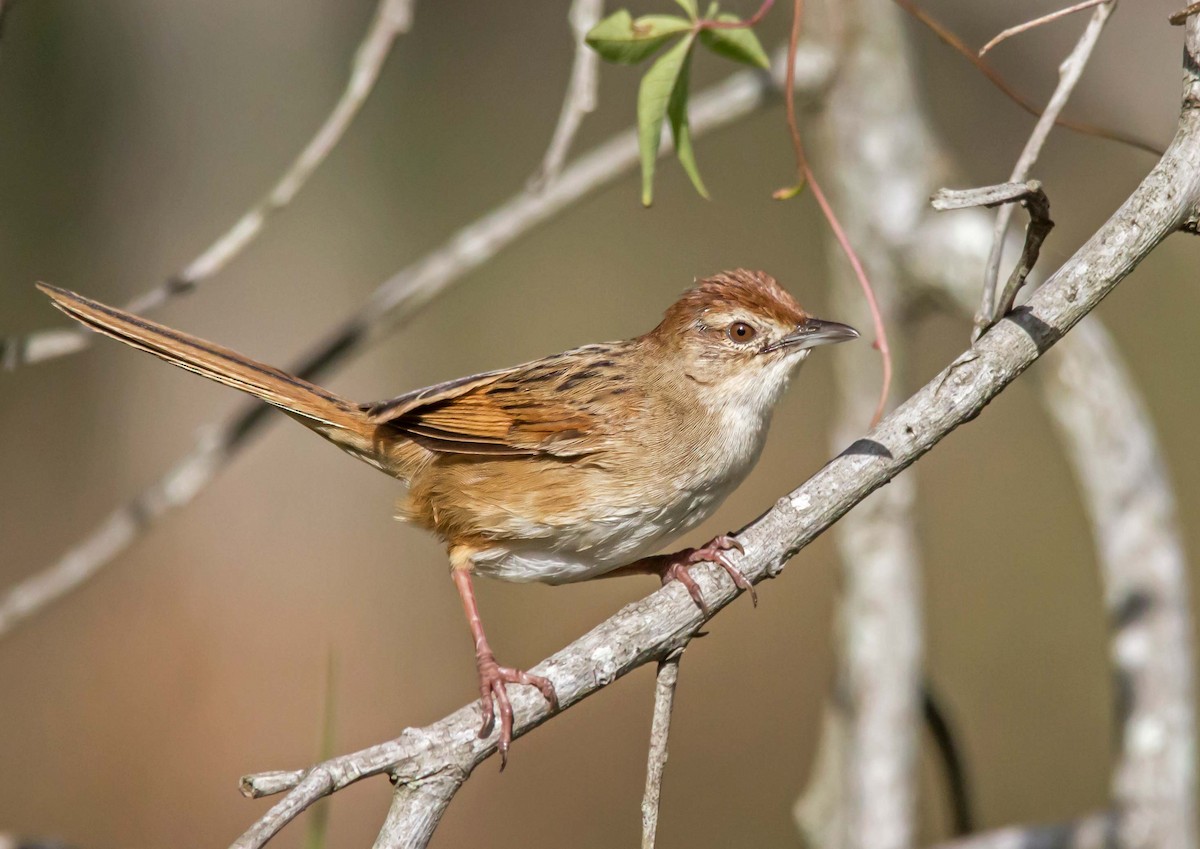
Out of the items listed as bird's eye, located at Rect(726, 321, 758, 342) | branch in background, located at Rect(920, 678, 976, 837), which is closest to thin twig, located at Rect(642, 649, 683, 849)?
bird's eye, located at Rect(726, 321, 758, 342)

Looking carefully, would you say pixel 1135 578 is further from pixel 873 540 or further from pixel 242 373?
pixel 242 373

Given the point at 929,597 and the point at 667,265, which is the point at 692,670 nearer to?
the point at 929,597

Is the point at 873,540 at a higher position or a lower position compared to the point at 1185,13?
higher

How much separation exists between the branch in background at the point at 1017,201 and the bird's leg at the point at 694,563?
0.76m

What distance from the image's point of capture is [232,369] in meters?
3.41

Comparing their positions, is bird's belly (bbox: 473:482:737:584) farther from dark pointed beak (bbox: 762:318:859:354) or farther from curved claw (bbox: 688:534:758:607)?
dark pointed beak (bbox: 762:318:859:354)

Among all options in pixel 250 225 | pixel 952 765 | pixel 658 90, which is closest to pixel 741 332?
pixel 658 90

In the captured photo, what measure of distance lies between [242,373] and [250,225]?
1.65ft

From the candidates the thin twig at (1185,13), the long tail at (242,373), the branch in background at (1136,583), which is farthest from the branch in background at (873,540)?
the thin twig at (1185,13)

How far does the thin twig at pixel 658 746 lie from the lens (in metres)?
2.29

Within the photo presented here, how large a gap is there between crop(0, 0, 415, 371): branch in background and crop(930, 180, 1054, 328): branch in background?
5.80 ft

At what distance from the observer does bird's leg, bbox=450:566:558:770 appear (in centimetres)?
233

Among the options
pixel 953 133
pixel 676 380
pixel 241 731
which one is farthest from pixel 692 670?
pixel 676 380

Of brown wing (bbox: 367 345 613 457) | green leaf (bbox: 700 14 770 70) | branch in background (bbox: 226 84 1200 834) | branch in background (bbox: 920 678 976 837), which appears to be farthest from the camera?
branch in background (bbox: 920 678 976 837)
